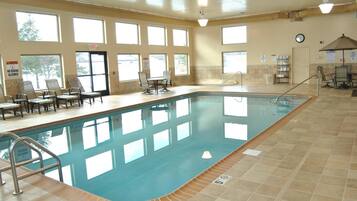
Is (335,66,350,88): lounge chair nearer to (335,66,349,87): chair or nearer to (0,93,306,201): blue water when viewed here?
(335,66,349,87): chair

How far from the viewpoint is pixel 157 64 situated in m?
13.9

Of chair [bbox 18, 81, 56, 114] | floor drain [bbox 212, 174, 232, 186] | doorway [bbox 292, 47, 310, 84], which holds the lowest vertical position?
floor drain [bbox 212, 174, 232, 186]

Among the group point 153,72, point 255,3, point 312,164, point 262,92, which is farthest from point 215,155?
point 153,72

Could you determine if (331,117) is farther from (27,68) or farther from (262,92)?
(27,68)

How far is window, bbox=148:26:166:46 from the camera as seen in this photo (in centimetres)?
1337

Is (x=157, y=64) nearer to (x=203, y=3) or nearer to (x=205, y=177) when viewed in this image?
(x=203, y=3)

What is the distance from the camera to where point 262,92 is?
34.9 feet

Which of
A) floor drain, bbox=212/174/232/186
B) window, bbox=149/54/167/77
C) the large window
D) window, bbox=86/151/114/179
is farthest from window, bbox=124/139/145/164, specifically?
window, bbox=149/54/167/77

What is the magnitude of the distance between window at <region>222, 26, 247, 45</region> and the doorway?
2494 millimetres

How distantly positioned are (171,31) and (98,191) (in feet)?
37.7

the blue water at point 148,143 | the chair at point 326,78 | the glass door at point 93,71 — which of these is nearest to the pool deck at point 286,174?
the blue water at point 148,143

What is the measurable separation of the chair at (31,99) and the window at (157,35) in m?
5.90

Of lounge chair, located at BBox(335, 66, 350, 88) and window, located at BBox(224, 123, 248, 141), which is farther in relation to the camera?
lounge chair, located at BBox(335, 66, 350, 88)

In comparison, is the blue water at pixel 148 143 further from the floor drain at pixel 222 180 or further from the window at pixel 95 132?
the floor drain at pixel 222 180
